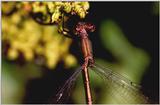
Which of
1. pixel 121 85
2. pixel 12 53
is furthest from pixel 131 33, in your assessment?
pixel 121 85

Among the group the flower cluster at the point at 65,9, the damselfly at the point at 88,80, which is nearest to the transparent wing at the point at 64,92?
the damselfly at the point at 88,80

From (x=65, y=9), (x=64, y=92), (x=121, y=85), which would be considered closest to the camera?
(x=65, y=9)

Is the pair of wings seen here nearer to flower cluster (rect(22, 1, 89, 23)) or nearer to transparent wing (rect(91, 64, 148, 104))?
transparent wing (rect(91, 64, 148, 104))

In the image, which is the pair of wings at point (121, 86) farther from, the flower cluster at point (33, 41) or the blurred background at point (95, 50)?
the flower cluster at point (33, 41)

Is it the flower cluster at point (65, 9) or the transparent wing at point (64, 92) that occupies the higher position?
the flower cluster at point (65, 9)

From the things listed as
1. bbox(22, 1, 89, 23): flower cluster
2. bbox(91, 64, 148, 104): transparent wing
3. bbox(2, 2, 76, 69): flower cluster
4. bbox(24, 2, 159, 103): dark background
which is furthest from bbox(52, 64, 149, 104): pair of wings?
bbox(2, 2, 76, 69): flower cluster

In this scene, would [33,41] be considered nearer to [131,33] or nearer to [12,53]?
[12,53]

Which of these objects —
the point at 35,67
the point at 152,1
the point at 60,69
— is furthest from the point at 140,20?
the point at 35,67
